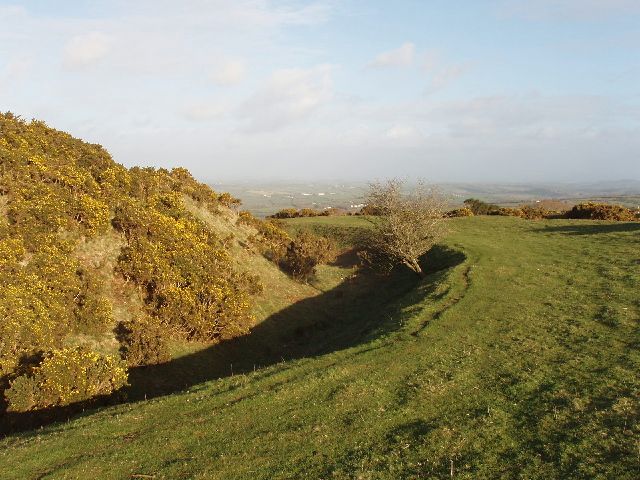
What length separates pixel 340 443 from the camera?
14625mm

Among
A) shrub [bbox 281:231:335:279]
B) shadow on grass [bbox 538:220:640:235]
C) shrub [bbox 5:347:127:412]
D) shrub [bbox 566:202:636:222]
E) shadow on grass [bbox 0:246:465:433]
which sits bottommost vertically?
shadow on grass [bbox 0:246:465:433]

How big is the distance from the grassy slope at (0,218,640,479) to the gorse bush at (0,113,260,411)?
549 cm

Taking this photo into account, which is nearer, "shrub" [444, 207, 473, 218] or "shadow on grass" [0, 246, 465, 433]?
"shadow on grass" [0, 246, 465, 433]

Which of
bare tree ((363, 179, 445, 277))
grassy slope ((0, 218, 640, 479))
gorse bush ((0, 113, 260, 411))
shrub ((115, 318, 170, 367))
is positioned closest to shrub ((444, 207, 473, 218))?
bare tree ((363, 179, 445, 277))

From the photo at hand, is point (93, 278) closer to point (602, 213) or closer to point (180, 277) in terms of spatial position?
point (180, 277)

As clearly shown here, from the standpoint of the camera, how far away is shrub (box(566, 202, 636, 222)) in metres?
60.5

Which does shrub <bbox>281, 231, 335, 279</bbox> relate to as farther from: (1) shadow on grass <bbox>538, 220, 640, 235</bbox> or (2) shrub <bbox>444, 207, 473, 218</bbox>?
(2) shrub <bbox>444, 207, 473, 218</bbox>

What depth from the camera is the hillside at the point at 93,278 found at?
22344 mm

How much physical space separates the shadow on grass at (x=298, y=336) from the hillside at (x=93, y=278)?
0.57 meters

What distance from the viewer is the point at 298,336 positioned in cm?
3675

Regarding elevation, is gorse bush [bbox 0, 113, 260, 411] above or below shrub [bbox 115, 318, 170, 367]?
above

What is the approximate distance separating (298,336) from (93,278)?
16899 millimetres

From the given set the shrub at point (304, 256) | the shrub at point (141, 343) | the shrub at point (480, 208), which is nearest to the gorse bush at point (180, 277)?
the shrub at point (141, 343)

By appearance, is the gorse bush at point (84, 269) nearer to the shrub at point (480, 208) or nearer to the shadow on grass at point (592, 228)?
the shadow on grass at point (592, 228)
